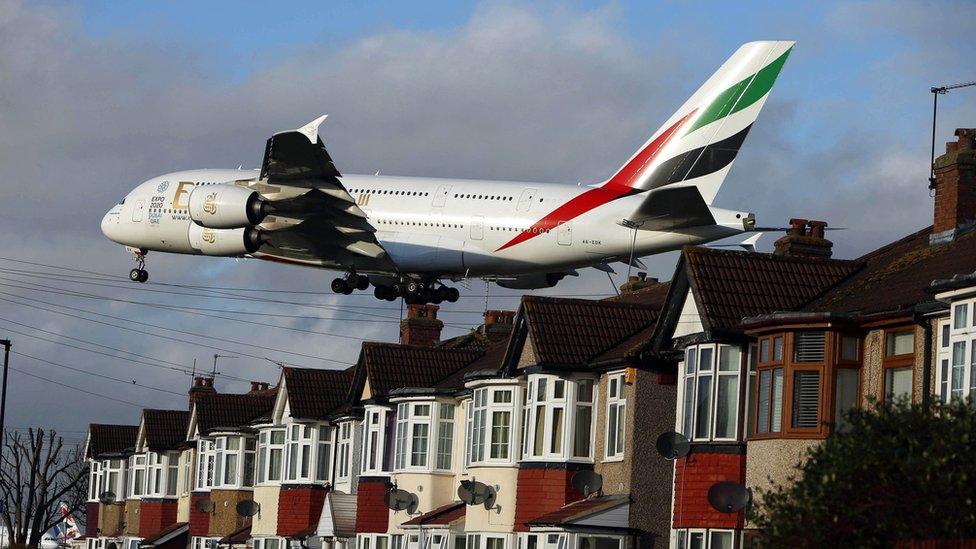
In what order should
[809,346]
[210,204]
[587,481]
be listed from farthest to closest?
[210,204], [587,481], [809,346]

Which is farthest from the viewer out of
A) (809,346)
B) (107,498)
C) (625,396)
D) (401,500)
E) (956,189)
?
(107,498)

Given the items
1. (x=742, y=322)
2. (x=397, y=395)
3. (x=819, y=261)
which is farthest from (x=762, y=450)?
(x=397, y=395)

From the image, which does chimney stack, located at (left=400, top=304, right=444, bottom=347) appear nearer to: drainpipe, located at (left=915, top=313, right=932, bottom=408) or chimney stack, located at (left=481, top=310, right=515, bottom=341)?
chimney stack, located at (left=481, top=310, right=515, bottom=341)

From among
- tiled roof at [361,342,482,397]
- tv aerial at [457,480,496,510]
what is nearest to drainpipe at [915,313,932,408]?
tv aerial at [457,480,496,510]

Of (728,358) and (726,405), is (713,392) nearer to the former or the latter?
(726,405)

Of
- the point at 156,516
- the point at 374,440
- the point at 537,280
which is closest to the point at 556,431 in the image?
the point at 374,440

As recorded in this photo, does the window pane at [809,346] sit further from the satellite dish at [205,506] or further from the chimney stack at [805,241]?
the satellite dish at [205,506]
